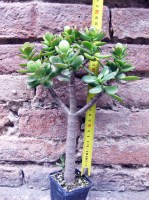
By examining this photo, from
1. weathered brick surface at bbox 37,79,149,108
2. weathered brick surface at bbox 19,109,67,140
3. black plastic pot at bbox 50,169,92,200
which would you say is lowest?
black plastic pot at bbox 50,169,92,200

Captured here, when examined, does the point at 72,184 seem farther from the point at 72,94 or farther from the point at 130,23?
the point at 130,23

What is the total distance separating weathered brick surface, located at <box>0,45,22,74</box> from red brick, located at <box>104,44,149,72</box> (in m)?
0.30

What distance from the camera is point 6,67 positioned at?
933mm

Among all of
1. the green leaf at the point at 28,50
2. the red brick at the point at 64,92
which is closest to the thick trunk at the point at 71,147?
the red brick at the point at 64,92

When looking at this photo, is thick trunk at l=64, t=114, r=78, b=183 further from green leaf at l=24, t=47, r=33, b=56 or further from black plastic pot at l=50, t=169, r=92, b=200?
green leaf at l=24, t=47, r=33, b=56

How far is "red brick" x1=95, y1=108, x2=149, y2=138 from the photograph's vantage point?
96 centimetres

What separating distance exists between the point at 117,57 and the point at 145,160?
0.42 m

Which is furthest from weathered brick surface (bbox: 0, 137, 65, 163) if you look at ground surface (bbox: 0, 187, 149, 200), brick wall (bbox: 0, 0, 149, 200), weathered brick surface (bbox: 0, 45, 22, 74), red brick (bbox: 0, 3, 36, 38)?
red brick (bbox: 0, 3, 36, 38)

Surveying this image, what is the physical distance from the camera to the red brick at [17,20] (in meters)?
0.89

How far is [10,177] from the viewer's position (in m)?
1.01

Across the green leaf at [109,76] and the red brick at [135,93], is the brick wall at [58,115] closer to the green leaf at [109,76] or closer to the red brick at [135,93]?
the red brick at [135,93]

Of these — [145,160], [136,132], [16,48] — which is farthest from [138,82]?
[16,48]

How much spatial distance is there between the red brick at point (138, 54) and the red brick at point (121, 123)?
0.53 feet

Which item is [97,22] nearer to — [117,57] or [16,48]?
[117,57]
